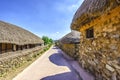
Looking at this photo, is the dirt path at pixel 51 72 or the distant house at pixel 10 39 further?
the distant house at pixel 10 39

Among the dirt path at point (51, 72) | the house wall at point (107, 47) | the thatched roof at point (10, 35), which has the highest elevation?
the thatched roof at point (10, 35)

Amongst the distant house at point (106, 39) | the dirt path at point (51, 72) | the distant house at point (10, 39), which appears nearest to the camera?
the distant house at point (106, 39)

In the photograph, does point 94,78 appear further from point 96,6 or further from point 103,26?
point 96,6

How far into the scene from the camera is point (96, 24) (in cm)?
643

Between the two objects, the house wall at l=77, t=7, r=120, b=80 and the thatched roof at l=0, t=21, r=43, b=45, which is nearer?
the house wall at l=77, t=7, r=120, b=80

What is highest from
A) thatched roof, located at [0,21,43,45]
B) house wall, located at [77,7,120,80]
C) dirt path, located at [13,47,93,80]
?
thatched roof, located at [0,21,43,45]

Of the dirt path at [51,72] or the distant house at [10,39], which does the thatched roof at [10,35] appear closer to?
the distant house at [10,39]

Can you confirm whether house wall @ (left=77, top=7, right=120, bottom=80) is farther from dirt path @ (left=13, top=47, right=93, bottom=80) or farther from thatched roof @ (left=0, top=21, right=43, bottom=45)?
thatched roof @ (left=0, top=21, right=43, bottom=45)

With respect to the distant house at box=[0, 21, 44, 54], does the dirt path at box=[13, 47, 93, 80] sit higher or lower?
lower

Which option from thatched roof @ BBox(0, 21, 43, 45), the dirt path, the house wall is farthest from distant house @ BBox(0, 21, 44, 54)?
the house wall

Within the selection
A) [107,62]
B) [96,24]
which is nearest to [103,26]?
[96,24]

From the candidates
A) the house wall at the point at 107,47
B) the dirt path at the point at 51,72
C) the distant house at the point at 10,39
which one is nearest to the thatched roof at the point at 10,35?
the distant house at the point at 10,39

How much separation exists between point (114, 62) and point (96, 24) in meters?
2.28

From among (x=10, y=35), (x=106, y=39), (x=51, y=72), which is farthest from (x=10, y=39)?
(x=106, y=39)
